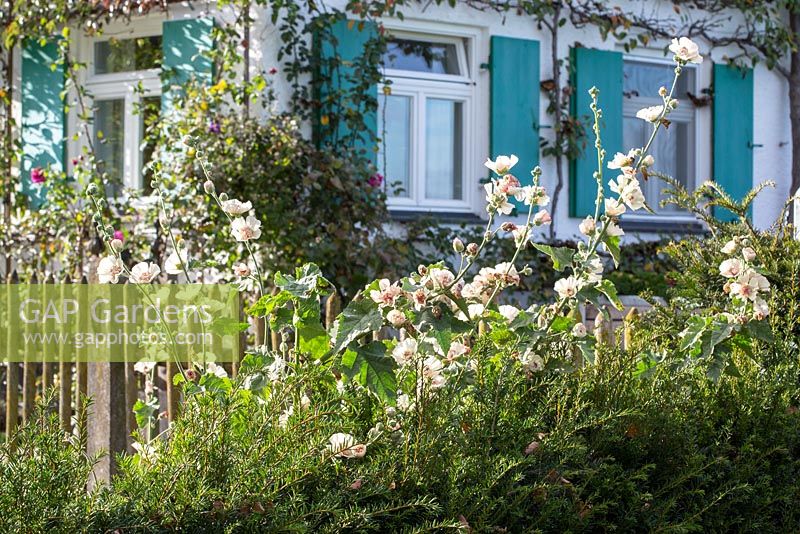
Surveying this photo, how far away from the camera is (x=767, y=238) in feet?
11.5

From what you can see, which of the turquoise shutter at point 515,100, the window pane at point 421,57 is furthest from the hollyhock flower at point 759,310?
the window pane at point 421,57

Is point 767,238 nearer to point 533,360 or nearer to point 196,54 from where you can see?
point 533,360

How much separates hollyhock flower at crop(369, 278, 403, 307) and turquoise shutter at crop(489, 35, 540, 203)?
19.9ft

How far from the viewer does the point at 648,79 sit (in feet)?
30.5

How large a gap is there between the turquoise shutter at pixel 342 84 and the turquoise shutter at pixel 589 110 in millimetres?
1714

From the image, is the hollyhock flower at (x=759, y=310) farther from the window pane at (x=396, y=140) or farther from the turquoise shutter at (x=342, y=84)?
the window pane at (x=396, y=140)

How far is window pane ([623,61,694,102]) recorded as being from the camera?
918 cm

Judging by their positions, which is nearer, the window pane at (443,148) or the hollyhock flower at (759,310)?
the hollyhock flower at (759,310)

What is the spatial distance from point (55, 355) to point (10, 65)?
458cm

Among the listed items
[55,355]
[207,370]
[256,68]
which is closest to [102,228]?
[207,370]

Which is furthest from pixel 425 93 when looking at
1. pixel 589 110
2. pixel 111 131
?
pixel 111 131

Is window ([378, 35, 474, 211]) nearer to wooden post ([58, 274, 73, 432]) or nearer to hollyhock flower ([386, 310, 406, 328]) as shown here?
wooden post ([58, 274, 73, 432])

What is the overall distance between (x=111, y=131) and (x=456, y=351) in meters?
6.39

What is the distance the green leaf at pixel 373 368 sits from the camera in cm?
222
